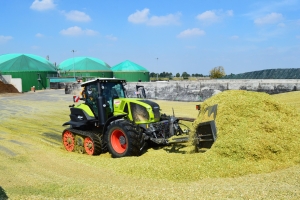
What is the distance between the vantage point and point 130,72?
69750mm

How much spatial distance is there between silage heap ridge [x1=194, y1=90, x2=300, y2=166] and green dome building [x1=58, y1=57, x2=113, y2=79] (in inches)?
2340

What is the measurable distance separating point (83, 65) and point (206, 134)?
63.6 m

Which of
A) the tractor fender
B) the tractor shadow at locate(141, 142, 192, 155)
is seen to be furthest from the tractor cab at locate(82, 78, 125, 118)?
the tractor shadow at locate(141, 142, 192, 155)

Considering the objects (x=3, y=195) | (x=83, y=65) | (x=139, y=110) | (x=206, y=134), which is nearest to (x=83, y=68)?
(x=83, y=65)

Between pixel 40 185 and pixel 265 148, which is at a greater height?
pixel 265 148

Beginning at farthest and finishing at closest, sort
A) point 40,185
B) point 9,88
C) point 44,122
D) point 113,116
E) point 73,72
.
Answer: point 73,72 → point 9,88 → point 44,122 → point 113,116 → point 40,185

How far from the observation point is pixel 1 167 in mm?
7668

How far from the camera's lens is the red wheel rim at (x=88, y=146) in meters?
9.32

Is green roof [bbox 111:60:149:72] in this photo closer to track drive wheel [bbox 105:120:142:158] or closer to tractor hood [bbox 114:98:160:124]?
tractor hood [bbox 114:98:160:124]

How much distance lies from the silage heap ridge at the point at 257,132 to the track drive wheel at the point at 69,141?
169 inches

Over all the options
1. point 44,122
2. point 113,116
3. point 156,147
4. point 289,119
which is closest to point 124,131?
point 113,116

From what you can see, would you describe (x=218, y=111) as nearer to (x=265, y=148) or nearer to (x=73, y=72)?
(x=265, y=148)

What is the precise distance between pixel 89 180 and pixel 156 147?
3.09m

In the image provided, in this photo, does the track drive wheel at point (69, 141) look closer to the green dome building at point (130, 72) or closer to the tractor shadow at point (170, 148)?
the tractor shadow at point (170, 148)
